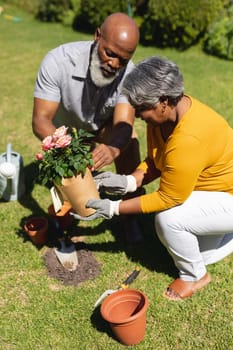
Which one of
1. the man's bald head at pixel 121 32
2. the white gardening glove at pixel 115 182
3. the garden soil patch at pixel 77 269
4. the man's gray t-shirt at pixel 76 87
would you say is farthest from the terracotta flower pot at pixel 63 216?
the man's bald head at pixel 121 32

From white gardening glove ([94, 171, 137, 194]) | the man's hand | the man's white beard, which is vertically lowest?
white gardening glove ([94, 171, 137, 194])

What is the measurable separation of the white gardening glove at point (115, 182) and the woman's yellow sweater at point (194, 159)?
33 cm

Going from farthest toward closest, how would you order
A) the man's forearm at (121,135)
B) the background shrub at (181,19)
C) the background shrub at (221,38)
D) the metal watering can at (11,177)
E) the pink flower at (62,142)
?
the background shrub at (181,19) < the background shrub at (221,38) < the metal watering can at (11,177) < the man's forearm at (121,135) < the pink flower at (62,142)

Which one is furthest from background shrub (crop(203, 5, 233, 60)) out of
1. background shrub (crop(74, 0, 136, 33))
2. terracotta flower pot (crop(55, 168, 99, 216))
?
terracotta flower pot (crop(55, 168, 99, 216))

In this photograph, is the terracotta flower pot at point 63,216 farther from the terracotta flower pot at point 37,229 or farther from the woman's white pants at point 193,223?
the woman's white pants at point 193,223

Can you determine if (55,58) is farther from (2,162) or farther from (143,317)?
(143,317)

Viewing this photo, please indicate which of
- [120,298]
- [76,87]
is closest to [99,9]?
[76,87]

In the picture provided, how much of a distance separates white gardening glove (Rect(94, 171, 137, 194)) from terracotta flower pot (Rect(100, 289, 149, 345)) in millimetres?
Result: 719

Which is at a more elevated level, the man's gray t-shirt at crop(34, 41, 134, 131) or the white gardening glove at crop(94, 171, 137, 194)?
the man's gray t-shirt at crop(34, 41, 134, 131)

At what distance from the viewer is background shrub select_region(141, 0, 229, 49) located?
26.6 feet

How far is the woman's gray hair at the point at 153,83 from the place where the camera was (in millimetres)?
2641

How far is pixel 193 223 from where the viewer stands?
3078mm

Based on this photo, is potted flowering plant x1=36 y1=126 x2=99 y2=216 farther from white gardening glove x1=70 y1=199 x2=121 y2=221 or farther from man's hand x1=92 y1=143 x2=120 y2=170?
man's hand x1=92 y1=143 x2=120 y2=170

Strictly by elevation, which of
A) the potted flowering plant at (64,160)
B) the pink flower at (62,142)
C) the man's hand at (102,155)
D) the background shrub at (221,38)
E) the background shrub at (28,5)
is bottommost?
the background shrub at (28,5)
